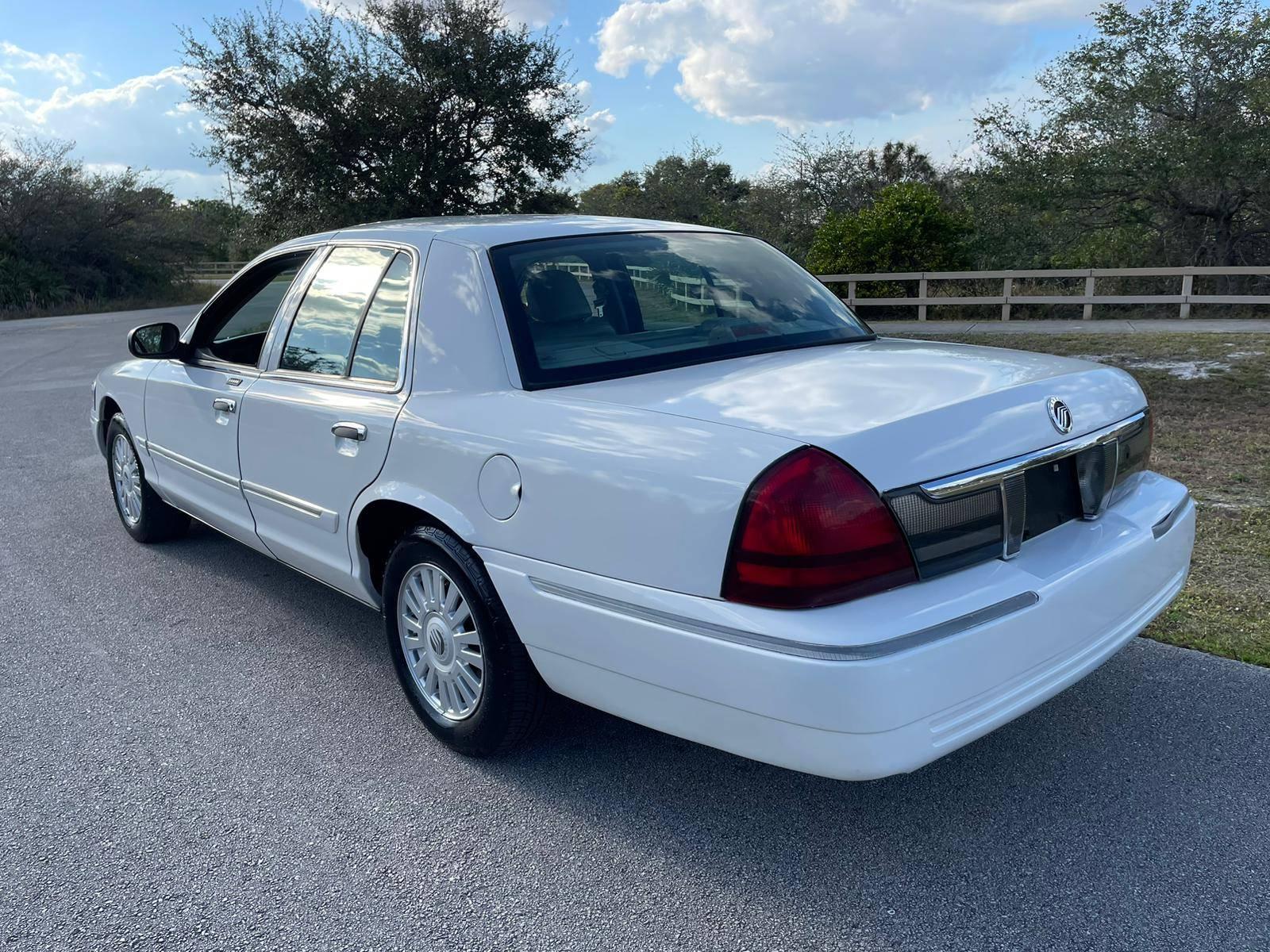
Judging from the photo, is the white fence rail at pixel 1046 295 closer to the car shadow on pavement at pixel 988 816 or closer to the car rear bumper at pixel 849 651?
the car shadow on pavement at pixel 988 816

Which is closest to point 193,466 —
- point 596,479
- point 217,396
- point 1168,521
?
point 217,396

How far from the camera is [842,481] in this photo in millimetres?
2352

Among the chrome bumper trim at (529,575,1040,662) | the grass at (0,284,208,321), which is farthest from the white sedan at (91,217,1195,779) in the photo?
the grass at (0,284,208,321)

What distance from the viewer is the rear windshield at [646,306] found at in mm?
3207

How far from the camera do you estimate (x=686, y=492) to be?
2.47 m

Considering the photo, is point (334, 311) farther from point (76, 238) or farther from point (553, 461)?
point (76, 238)

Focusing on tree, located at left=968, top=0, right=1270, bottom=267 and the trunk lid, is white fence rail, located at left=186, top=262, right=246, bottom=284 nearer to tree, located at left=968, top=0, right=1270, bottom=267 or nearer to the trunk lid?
tree, located at left=968, top=0, right=1270, bottom=267

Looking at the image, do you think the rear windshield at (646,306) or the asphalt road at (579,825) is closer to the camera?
the asphalt road at (579,825)

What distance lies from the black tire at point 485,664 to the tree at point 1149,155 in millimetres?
18081

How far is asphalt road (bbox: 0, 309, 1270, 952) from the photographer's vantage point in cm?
251

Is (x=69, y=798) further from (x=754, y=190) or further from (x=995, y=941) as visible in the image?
(x=754, y=190)

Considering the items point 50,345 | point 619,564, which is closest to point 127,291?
point 50,345

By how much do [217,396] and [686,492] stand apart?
2.76 m

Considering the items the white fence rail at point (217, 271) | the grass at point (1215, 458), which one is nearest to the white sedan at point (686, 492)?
the grass at point (1215, 458)
